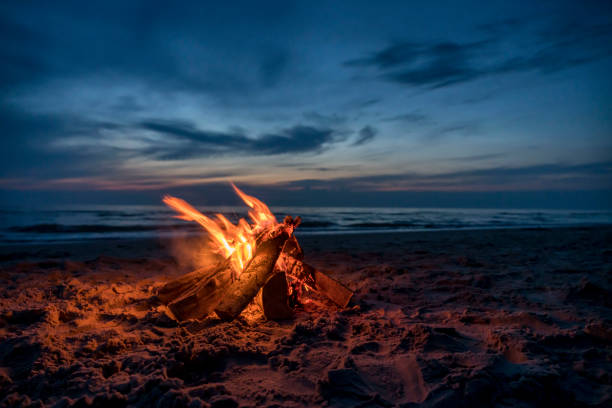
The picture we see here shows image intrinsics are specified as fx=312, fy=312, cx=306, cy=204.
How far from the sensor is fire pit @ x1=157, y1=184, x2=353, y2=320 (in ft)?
10.2

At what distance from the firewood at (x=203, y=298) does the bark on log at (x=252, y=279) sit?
185 millimetres

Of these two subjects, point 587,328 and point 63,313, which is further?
point 63,313

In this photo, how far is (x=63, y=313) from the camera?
3221mm

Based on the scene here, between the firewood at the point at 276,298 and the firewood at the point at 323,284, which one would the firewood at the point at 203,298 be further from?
the firewood at the point at 323,284

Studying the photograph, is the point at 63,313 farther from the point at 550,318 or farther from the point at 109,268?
the point at 550,318

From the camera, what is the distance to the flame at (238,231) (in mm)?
3680

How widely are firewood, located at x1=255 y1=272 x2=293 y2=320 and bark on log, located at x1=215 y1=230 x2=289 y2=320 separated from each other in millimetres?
79

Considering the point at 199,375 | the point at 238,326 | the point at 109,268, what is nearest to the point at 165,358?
the point at 199,375

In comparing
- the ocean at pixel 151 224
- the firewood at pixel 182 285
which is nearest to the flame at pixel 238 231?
the firewood at pixel 182 285

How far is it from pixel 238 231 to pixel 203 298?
1.01 metres

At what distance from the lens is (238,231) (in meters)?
3.99

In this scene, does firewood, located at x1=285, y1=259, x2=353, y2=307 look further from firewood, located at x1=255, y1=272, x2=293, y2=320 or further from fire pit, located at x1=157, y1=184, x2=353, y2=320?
firewood, located at x1=255, y1=272, x2=293, y2=320

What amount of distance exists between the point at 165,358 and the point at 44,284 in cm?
366

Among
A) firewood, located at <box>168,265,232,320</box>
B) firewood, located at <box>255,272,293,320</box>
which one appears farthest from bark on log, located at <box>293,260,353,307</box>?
firewood, located at <box>168,265,232,320</box>
